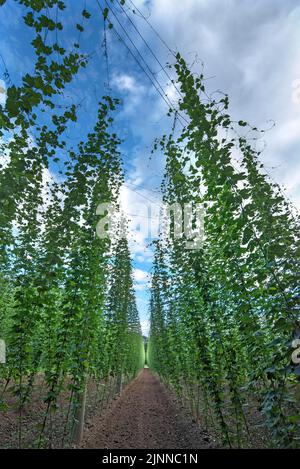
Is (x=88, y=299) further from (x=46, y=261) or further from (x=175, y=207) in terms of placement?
(x=175, y=207)

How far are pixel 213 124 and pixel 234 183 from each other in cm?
83

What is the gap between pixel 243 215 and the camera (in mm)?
2816

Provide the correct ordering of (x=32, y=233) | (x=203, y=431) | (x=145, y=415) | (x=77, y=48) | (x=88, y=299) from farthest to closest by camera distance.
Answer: (x=145, y=415) → (x=203, y=431) → (x=88, y=299) → (x=32, y=233) → (x=77, y=48)

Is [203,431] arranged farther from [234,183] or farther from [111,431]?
[234,183]

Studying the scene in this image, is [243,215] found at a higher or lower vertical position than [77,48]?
lower

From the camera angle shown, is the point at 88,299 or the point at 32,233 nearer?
the point at 32,233

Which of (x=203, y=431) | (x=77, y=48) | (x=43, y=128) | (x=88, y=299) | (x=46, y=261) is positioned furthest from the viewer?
(x=203, y=431)

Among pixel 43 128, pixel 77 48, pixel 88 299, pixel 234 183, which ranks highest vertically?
pixel 77 48

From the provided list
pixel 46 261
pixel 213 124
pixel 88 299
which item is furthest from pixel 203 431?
pixel 213 124
